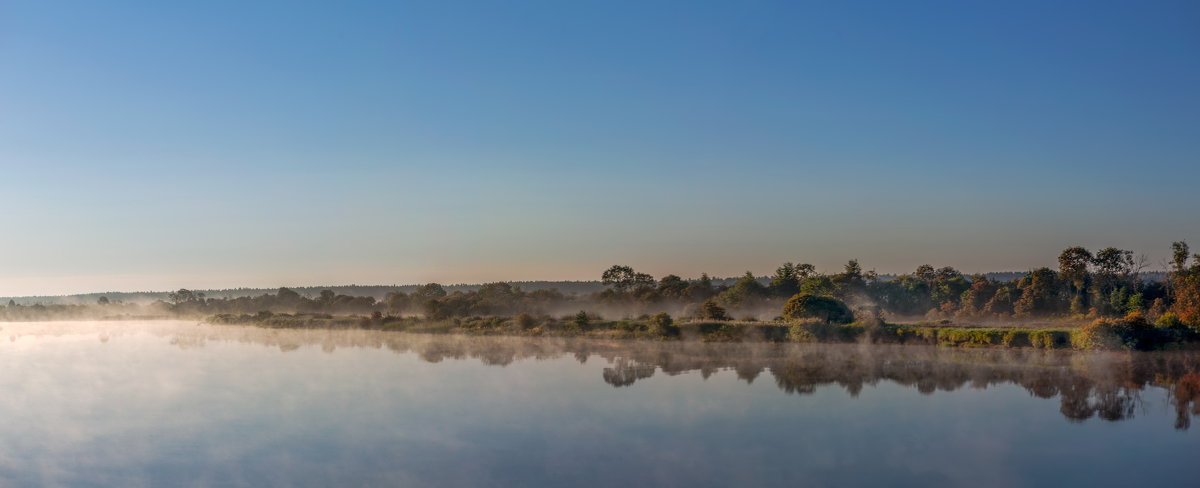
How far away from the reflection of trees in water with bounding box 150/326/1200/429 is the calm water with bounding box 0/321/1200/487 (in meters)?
0.17

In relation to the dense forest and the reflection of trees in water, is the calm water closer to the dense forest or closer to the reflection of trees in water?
the reflection of trees in water

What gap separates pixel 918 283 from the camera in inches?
2485

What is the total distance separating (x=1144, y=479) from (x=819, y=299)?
29.6m

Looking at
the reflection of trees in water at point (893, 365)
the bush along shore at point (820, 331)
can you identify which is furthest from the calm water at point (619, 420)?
the bush along shore at point (820, 331)

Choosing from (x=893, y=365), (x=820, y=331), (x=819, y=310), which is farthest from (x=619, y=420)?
(x=819, y=310)

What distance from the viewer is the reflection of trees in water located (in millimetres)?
25297

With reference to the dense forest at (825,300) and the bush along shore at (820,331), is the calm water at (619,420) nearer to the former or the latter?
the bush along shore at (820,331)

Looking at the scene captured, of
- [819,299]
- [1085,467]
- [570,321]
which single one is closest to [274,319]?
[570,321]

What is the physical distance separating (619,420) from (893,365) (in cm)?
1601

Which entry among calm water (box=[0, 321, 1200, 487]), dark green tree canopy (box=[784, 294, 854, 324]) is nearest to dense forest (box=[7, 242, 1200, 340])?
dark green tree canopy (box=[784, 294, 854, 324])

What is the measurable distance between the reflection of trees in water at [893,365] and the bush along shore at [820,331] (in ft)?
4.35

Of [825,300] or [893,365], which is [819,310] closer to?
[825,300]

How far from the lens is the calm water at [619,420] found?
1692 centimetres

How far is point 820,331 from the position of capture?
4209 cm
